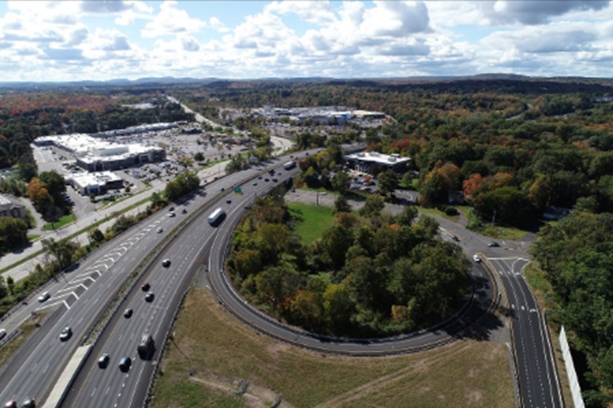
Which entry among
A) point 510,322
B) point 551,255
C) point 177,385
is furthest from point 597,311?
point 177,385

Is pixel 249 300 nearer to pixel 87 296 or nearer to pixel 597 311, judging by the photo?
pixel 87 296

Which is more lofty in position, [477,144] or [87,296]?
[477,144]

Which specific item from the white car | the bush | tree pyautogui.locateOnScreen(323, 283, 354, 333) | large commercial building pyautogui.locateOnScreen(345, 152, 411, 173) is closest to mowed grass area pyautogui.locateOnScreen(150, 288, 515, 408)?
tree pyautogui.locateOnScreen(323, 283, 354, 333)

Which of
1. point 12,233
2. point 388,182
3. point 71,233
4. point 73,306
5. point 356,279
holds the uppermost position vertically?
point 388,182

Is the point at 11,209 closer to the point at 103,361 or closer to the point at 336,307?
the point at 103,361

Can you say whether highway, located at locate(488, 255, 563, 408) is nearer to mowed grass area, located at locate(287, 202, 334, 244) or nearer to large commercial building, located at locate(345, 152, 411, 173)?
mowed grass area, located at locate(287, 202, 334, 244)

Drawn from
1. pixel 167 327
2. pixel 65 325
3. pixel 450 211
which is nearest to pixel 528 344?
pixel 167 327
